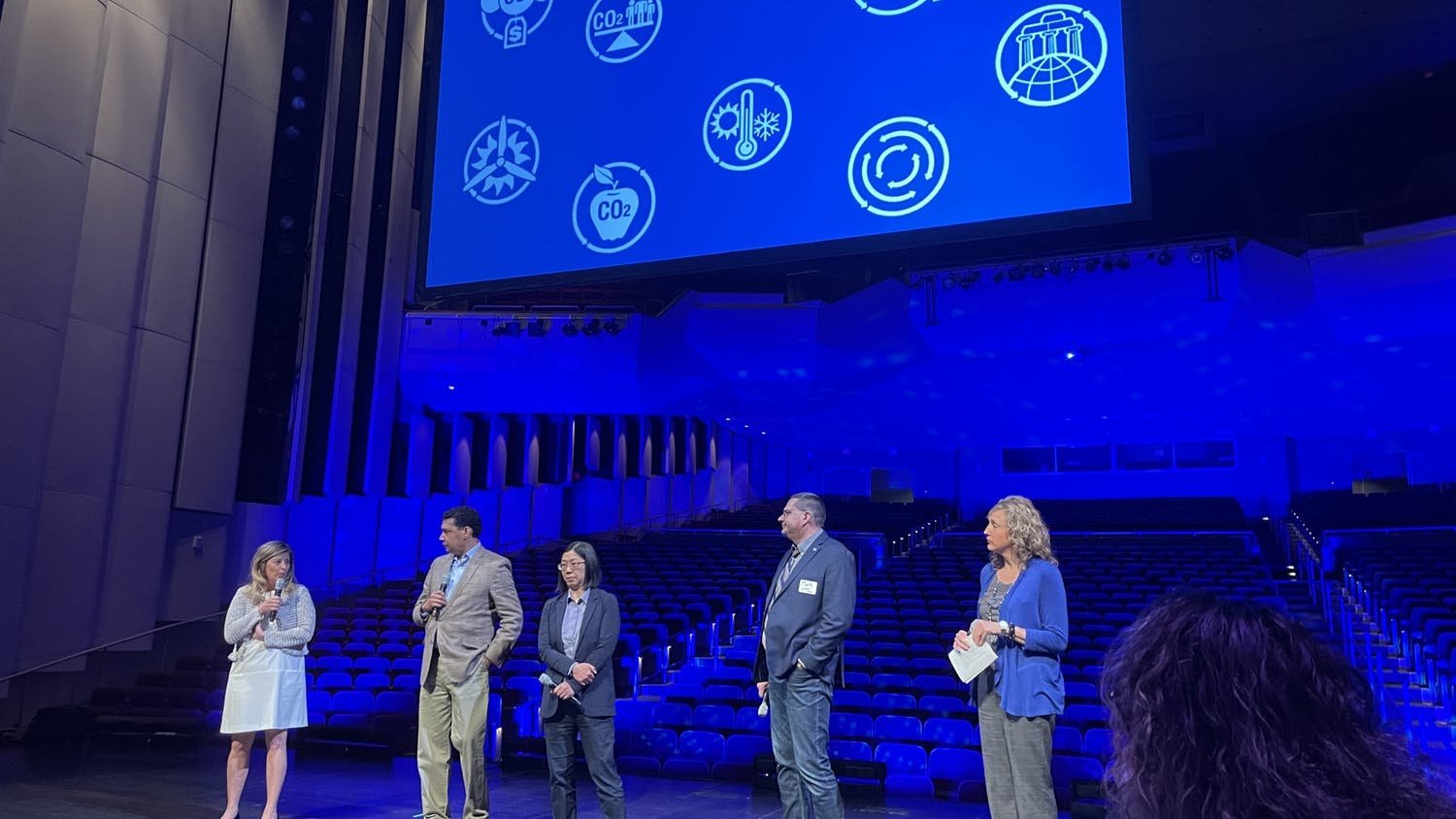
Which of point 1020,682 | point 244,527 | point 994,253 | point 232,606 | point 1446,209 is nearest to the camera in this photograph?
point 1020,682

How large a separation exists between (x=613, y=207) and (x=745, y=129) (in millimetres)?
981

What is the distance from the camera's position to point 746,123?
6.18 meters

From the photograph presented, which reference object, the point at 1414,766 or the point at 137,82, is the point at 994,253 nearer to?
the point at 137,82

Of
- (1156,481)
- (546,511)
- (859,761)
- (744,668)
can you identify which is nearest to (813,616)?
(859,761)

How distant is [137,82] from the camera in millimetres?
10391

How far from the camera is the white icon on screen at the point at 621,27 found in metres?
6.68

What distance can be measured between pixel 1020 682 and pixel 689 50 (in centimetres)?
444

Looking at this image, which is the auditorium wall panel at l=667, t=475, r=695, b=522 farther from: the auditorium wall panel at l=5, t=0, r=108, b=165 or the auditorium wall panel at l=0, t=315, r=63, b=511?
the auditorium wall panel at l=5, t=0, r=108, b=165

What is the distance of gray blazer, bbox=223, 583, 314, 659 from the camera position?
15.3 ft

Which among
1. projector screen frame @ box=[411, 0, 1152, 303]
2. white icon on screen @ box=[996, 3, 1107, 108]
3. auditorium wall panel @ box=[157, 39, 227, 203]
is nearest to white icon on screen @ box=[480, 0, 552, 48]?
projector screen frame @ box=[411, 0, 1152, 303]

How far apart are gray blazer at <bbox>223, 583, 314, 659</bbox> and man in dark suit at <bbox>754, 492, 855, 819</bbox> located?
6.97 ft

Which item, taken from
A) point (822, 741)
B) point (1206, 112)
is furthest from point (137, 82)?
point (1206, 112)

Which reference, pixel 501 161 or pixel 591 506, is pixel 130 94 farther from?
pixel 591 506

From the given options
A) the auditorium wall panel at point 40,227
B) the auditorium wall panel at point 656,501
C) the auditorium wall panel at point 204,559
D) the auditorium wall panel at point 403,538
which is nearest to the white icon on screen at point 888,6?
the auditorium wall panel at point 40,227
